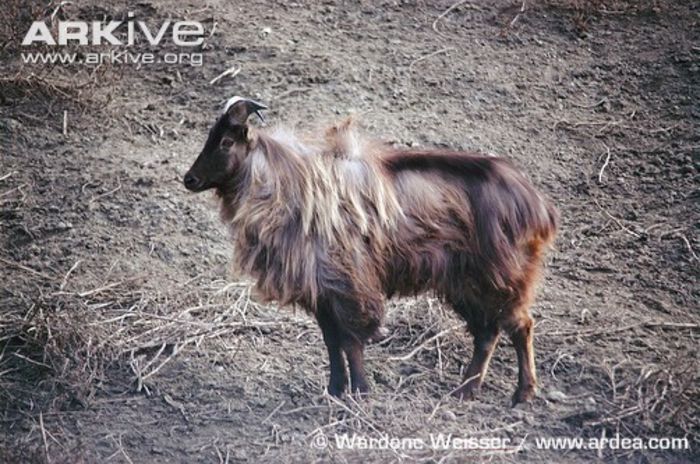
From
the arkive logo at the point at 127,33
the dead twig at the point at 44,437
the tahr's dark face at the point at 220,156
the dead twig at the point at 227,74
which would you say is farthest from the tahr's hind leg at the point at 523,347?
the arkive logo at the point at 127,33

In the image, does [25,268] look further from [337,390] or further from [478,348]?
[478,348]

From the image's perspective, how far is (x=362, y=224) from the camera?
6742 mm

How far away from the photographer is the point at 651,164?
31.6ft

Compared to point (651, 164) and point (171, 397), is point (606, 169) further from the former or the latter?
point (171, 397)

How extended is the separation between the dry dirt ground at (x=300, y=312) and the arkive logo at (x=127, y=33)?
0.44 ft

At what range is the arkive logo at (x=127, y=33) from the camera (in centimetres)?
1093

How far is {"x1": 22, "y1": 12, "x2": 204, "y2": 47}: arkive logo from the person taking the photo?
35.9 feet

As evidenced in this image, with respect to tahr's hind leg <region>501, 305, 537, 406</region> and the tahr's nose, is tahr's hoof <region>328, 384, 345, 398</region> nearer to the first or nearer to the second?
tahr's hind leg <region>501, 305, 537, 406</region>

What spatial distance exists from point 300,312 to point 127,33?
4.11 metres

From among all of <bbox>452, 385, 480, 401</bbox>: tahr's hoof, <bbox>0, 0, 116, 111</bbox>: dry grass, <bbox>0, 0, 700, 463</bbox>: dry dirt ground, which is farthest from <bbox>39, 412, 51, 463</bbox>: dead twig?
<bbox>0, 0, 116, 111</bbox>: dry grass

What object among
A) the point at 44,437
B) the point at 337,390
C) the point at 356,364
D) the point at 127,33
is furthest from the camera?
the point at 127,33

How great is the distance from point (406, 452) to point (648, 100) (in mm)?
5031

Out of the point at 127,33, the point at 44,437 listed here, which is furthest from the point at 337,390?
the point at 127,33

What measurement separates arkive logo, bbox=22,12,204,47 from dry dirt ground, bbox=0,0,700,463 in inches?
5.3
